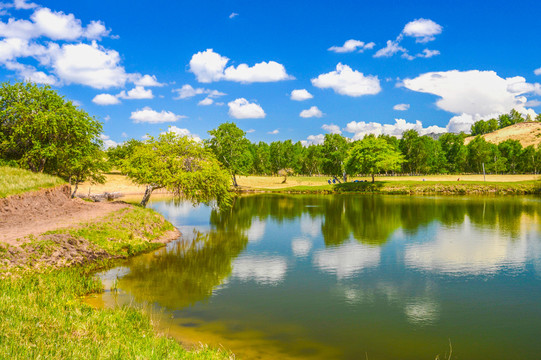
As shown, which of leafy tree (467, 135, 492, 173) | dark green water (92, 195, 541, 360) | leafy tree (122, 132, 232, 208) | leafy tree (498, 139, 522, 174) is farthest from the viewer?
leafy tree (498, 139, 522, 174)

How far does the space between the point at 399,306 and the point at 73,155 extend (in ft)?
153

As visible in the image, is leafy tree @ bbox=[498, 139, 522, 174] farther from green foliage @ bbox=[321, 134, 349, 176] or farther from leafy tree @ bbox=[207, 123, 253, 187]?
leafy tree @ bbox=[207, 123, 253, 187]

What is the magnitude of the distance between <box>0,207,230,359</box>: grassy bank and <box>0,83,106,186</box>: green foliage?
20.3 meters

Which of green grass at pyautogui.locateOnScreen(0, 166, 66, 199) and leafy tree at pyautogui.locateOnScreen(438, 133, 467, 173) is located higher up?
leafy tree at pyautogui.locateOnScreen(438, 133, 467, 173)

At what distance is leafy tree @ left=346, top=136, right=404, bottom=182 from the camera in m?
103

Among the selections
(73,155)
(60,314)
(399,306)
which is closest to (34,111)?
(73,155)

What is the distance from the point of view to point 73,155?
4819cm

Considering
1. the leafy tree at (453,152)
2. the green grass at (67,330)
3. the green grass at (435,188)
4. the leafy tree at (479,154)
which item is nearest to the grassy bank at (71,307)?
the green grass at (67,330)

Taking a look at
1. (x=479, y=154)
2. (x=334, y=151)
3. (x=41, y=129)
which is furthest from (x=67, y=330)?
(x=479, y=154)

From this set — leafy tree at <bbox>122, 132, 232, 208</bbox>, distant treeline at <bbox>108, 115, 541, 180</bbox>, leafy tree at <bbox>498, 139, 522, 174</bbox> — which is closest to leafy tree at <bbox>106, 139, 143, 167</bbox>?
distant treeline at <bbox>108, 115, 541, 180</bbox>

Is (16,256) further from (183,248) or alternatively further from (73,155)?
(73,155)

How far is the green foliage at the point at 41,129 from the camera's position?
44312 millimetres

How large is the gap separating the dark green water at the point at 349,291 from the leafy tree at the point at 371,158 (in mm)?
61306

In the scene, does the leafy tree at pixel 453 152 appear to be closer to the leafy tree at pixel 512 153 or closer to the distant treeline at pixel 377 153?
the distant treeline at pixel 377 153
